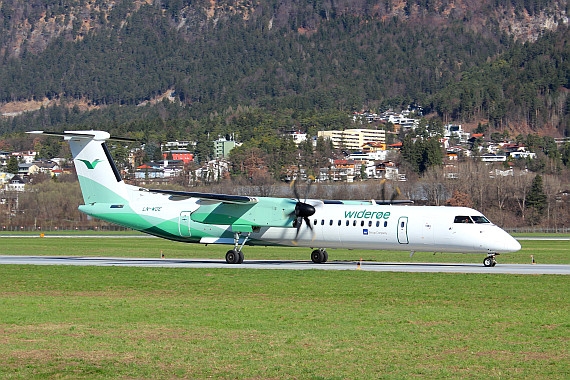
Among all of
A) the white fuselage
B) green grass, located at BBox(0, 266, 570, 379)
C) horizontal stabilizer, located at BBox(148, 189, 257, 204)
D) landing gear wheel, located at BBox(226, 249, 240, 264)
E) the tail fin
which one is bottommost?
green grass, located at BBox(0, 266, 570, 379)

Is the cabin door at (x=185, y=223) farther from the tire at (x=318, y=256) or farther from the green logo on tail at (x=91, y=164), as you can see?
the tire at (x=318, y=256)

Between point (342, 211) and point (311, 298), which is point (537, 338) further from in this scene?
point (342, 211)

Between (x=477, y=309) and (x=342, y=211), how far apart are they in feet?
52.3

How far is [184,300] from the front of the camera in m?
23.0

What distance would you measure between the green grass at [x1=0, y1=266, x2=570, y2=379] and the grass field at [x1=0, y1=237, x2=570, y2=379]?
0.12ft

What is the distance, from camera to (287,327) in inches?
706

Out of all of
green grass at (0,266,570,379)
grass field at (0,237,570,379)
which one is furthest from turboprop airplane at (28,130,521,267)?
green grass at (0,266,570,379)

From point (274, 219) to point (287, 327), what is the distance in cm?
1897

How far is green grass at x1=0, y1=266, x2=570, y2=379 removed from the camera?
13.8 metres

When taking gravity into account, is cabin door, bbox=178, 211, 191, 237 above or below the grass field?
above

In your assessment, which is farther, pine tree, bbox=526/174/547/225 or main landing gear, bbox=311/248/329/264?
pine tree, bbox=526/174/547/225

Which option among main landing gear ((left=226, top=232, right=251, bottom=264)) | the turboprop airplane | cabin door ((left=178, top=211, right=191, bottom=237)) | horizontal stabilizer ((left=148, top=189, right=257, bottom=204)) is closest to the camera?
the turboprop airplane

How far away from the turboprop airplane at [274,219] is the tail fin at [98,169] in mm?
51

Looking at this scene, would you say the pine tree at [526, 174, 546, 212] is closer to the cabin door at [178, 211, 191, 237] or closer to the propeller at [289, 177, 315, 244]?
the propeller at [289, 177, 315, 244]
